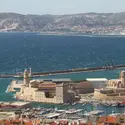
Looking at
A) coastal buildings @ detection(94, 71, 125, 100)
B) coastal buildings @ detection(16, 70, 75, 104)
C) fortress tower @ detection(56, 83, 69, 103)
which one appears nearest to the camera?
fortress tower @ detection(56, 83, 69, 103)

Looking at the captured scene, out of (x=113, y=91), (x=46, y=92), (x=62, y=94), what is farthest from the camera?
(x=113, y=91)

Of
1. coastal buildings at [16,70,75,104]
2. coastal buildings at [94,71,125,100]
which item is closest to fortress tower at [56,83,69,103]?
coastal buildings at [16,70,75,104]

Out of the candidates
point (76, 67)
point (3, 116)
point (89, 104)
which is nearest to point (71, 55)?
point (76, 67)

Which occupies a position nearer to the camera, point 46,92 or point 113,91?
point 46,92

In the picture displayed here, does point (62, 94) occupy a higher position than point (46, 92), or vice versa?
point (46, 92)

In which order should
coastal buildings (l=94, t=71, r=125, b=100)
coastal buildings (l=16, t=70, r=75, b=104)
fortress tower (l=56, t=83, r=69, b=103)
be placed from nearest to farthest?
fortress tower (l=56, t=83, r=69, b=103)
coastal buildings (l=16, t=70, r=75, b=104)
coastal buildings (l=94, t=71, r=125, b=100)

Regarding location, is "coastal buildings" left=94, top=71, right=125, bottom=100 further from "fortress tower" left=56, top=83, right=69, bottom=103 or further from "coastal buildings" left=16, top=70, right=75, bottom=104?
"fortress tower" left=56, top=83, right=69, bottom=103

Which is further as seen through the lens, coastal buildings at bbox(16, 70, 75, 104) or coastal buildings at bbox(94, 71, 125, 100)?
coastal buildings at bbox(94, 71, 125, 100)

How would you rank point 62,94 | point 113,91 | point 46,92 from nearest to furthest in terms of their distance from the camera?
1. point 62,94
2. point 46,92
3. point 113,91

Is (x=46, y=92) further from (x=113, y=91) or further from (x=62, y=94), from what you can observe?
(x=113, y=91)

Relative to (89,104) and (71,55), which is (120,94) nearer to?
(89,104)

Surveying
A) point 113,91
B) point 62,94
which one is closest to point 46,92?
point 62,94

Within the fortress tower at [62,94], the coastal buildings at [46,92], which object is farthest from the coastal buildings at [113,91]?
the fortress tower at [62,94]
